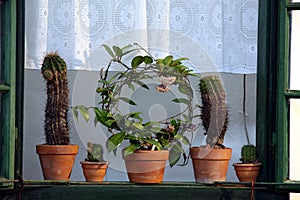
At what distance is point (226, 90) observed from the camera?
12.6 feet

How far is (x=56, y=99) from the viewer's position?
353 centimetres

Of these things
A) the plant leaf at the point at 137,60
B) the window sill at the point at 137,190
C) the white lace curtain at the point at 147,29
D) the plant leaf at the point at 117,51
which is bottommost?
the window sill at the point at 137,190

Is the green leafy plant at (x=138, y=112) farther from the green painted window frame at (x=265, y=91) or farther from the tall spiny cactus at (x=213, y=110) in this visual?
the green painted window frame at (x=265, y=91)

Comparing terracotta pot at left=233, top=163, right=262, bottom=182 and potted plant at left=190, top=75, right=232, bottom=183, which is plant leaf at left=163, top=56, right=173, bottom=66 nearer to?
potted plant at left=190, top=75, right=232, bottom=183

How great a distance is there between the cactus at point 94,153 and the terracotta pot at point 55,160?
0.08 metres

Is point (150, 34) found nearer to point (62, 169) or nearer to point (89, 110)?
point (89, 110)

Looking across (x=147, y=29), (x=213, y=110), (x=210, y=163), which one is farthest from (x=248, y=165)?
(x=147, y=29)

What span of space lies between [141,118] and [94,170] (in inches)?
11.8

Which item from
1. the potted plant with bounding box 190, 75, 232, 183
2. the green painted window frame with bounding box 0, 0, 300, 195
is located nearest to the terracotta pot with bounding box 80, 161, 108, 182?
the green painted window frame with bounding box 0, 0, 300, 195

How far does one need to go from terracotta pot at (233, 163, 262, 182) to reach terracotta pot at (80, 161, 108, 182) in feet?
1.87

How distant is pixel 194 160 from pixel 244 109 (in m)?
0.41

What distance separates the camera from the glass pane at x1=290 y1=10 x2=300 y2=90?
3467 millimetres

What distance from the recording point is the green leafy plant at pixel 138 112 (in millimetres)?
3492

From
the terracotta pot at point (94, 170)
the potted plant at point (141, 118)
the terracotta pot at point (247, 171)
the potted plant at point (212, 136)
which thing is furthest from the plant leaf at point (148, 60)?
the terracotta pot at point (247, 171)
